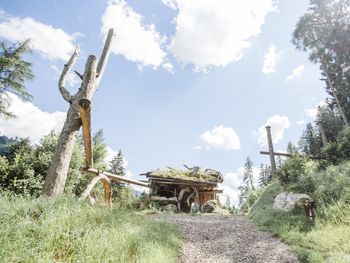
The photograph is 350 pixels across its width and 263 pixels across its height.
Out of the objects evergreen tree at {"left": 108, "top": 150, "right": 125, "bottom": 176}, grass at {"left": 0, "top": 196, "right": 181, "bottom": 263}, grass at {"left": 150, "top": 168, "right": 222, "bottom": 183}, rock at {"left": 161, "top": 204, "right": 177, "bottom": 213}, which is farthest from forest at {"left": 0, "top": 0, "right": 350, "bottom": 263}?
evergreen tree at {"left": 108, "top": 150, "right": 125, "bottom": 176}

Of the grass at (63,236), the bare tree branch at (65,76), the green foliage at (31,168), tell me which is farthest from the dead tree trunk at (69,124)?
the green foliage at (31,168)

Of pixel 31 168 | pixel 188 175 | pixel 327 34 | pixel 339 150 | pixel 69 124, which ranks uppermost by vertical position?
pixel 327 34

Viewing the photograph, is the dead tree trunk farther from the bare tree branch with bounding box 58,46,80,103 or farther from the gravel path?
the gravel path

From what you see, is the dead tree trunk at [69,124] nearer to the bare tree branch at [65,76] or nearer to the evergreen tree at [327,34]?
the bare tree branch at [65,76]

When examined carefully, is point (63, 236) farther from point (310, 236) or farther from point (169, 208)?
point (169, 208)

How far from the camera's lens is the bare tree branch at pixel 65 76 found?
6713 mm

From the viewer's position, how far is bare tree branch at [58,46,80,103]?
671 cm

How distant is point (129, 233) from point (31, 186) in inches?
493

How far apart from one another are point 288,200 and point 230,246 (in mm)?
4549

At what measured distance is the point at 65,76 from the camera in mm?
7434

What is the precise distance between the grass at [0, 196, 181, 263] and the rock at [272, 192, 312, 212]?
22.6 ft

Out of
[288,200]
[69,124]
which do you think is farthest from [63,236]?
[288,200]

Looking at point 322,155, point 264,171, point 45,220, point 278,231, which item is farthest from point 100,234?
point 264,171

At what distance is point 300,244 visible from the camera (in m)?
7.16
